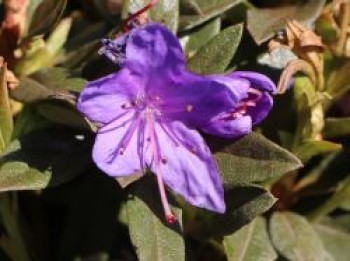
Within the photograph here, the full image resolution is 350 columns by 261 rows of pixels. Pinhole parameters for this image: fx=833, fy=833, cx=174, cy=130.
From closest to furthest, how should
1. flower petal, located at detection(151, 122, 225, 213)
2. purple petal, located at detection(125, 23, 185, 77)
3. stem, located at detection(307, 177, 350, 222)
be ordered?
1. purple petal, located at detection(125, 23, 185, 77)
2. flower petal, located at detection(151, 122, 225, 213)
3. stem, located at detection(307, 177, 350, 222)

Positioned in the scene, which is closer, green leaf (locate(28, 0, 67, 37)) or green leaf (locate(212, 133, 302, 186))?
green leaf (locate(212, 133, 302, 186))

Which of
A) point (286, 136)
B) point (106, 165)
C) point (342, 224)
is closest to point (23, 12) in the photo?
point (106, 165)

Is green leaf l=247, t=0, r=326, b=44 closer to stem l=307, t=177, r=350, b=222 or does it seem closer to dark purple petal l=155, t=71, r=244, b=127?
dark purple petal l=155, t=71, r=244, b=127

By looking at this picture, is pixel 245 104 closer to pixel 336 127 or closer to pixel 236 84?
pixel 236 84

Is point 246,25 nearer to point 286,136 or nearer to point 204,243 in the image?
point 286,136

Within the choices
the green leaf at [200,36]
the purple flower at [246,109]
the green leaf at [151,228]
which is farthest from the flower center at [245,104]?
the green leaf at [200,36]

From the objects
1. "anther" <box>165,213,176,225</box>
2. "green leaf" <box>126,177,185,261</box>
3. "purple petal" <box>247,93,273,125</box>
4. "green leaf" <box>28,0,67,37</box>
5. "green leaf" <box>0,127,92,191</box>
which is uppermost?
"green leaf" <box>28,0,67,37</box>

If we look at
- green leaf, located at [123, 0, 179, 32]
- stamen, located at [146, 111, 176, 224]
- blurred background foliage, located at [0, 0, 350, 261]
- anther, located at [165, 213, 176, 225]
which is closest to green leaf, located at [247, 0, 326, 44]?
blurred background foliage, located at [0, 0, 350, 261]
